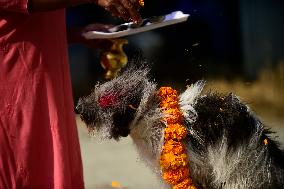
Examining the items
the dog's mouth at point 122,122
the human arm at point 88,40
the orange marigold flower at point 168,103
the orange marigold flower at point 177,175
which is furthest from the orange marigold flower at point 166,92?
the human arm at point 88,40

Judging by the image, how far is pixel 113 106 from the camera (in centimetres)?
205

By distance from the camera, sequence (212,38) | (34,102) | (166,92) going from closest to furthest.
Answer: (34,102)
(166,92)
(212,38)

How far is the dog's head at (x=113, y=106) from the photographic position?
206cm

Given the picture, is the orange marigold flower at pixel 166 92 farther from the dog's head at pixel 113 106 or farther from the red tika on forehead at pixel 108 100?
the red tika on forehead at pixel 108 100

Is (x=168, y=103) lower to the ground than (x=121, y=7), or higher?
lower

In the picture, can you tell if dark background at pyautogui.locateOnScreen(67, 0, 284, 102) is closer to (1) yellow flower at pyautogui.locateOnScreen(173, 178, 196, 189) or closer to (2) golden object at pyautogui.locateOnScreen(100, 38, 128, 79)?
(2) golden object at pyautogui.locateOnScreen(100, 38, 128, 79)

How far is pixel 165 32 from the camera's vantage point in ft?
12.2

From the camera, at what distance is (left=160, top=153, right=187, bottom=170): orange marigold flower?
204 cm

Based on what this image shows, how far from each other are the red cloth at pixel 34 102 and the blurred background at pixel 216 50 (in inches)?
69.2

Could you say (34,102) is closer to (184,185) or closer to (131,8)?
(131,8)

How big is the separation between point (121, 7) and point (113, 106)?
620mm

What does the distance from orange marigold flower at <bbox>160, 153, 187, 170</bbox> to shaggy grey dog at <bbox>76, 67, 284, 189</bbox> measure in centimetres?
4

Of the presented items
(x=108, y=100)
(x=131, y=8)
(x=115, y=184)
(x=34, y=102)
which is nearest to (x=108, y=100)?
(x=108, y=100)

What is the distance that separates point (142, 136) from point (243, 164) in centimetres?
39
